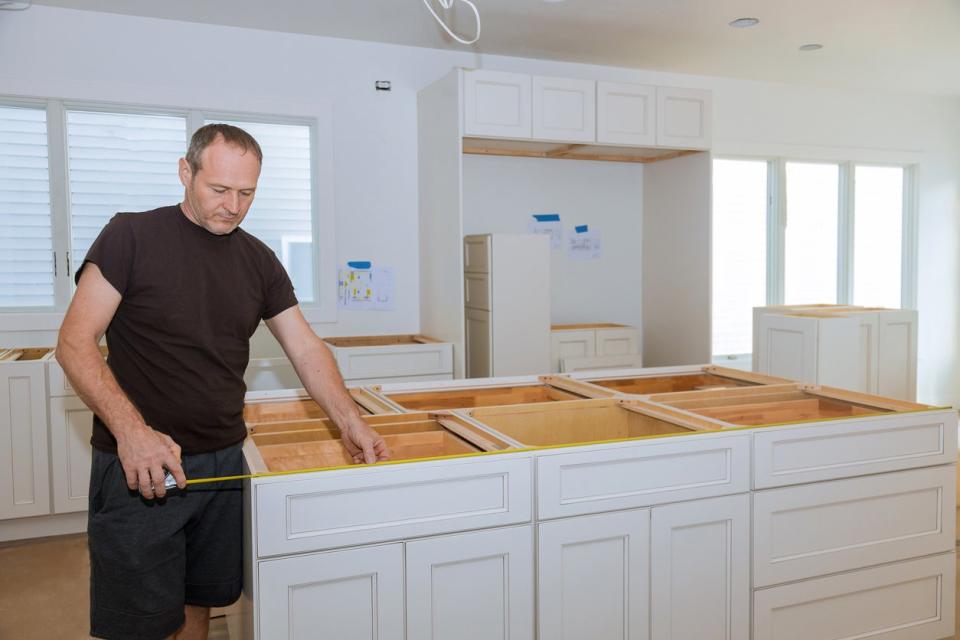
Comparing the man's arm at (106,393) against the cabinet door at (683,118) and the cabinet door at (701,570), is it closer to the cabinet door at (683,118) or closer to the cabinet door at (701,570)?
the cabinet door at (701,570)

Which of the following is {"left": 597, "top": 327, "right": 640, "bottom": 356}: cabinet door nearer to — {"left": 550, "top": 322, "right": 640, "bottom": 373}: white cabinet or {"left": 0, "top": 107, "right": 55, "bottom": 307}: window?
{"left": 550, "top": 322, "right": 640, "bottom": 373}: white cabinet

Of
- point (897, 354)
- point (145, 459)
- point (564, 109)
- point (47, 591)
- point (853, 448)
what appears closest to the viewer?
point (145, 459)

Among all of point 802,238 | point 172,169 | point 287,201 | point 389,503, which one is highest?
point 172,169

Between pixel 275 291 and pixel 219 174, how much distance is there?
1.24 feet

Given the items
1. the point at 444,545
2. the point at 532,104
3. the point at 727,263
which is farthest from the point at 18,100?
the point at 727,263

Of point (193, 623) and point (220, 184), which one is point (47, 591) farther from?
point (220, 184)

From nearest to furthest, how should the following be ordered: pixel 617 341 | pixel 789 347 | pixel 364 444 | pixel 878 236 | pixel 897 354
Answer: pixel 364 444
pixel 789 347
pixel 897 354
pixel 617 341
pixel 878 236

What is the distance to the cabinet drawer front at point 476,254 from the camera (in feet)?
15.3

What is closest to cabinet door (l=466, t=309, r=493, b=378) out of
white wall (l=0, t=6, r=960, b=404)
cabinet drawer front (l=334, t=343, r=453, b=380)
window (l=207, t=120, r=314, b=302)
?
cabinet drawer front (l=334, t=343, r=453, b=380)

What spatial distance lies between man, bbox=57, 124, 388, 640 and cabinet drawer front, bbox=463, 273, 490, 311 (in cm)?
277

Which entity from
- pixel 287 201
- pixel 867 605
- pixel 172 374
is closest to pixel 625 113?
pixel 287 201

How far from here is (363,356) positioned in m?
4.36

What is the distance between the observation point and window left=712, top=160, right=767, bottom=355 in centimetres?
607

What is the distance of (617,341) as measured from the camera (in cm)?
525
